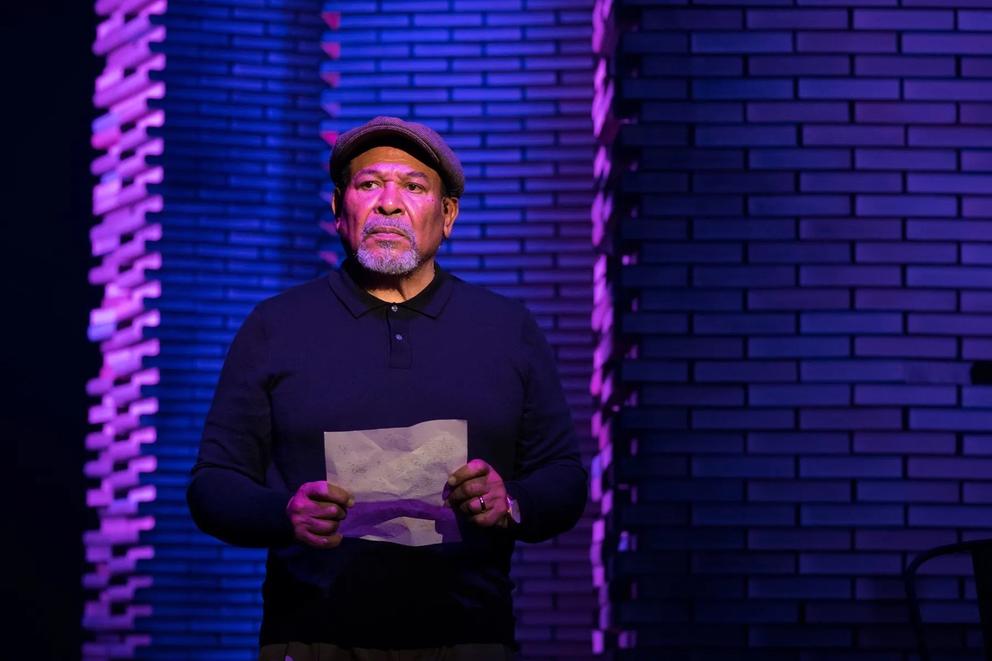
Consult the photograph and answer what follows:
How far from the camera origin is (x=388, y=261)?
2916mm

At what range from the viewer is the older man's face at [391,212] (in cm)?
292

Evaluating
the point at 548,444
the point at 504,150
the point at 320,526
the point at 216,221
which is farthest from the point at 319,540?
the point at 216,221

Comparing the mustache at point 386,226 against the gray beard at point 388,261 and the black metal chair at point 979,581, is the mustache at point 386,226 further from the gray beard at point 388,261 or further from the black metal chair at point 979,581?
the black metal chair at point 979,581

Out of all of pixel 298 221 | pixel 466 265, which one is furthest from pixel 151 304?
pixel 466 265

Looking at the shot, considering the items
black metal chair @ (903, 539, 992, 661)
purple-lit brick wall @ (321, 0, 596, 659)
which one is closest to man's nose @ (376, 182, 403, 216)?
black metal chair @ (903, 539, 992, 661)

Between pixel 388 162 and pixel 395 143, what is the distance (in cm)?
5

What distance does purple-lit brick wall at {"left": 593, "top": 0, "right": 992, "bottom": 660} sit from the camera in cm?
505

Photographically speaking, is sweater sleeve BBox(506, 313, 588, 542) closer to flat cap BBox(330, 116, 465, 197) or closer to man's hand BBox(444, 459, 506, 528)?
man's hand BBox(444, 459, 506, 528)

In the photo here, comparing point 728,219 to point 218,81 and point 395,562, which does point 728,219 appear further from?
point 218,81

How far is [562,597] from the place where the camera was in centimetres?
778

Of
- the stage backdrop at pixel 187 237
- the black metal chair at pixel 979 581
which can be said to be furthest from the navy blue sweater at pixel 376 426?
the stage backdrop at pixel 187 237

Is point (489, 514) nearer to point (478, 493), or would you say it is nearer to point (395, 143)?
point (478, 493)

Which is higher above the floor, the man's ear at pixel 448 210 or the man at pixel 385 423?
the man's ear at pixel 448 210

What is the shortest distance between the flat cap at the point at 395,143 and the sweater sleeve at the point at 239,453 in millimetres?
417
